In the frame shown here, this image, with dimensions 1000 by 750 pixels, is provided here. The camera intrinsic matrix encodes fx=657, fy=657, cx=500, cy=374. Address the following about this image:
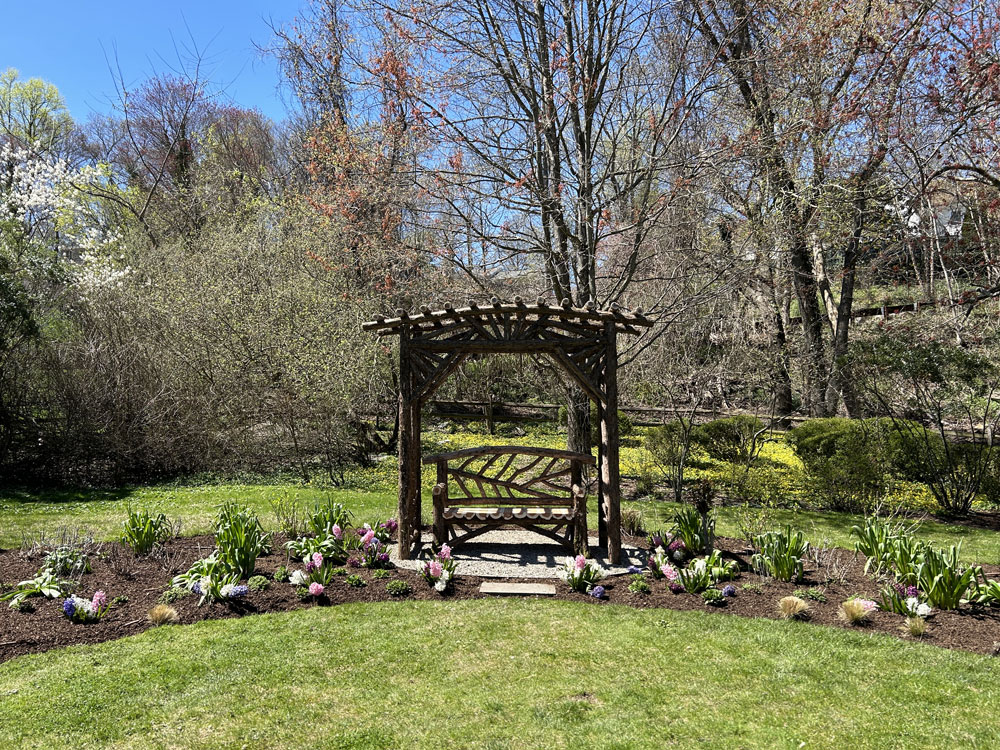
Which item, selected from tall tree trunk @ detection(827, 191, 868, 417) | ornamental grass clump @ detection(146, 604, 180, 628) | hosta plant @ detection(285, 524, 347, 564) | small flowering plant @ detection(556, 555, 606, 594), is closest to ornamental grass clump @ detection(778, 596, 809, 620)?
small flowering plant @ detection(556, 555, 606, 594)

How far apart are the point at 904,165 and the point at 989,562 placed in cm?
798

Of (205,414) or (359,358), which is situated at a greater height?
(359,358)

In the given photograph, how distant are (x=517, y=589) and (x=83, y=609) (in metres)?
3.18

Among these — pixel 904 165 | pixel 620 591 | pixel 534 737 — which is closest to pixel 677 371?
pixel 904 165

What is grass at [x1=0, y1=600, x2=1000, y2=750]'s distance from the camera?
128 inches

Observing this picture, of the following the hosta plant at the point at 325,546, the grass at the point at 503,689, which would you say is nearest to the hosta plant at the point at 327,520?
the hosta plant at the point at 325,546

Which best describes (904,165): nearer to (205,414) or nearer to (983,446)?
(983,446)

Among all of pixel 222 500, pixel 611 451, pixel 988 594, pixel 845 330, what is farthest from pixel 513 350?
pixel 845 330

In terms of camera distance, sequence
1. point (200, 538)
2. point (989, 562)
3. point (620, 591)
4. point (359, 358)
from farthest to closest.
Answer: point (359, 358) → point (200, 538) → point (989, 562) → point (620, 591)

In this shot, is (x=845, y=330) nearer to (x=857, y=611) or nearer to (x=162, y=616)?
(x=857, y=611)

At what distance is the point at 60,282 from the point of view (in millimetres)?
11070

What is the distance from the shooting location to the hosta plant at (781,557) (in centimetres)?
540

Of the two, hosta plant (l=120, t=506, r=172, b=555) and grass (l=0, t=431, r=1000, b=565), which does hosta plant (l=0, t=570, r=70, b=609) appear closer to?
hosta plant (l=120, t=506, r=172, b=555)

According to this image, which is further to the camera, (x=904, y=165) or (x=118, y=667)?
(x=904, y=165)
